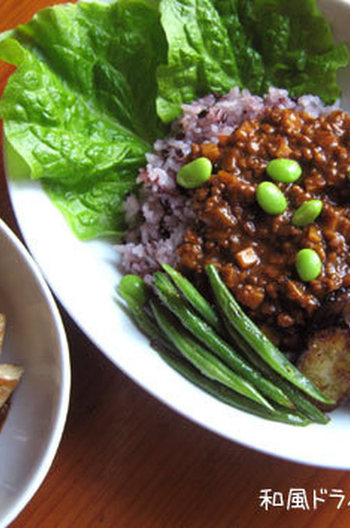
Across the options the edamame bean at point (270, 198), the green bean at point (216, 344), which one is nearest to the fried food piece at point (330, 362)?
the green bean at point (216, 344)

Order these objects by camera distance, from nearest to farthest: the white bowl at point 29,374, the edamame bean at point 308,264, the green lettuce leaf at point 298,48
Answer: the white bowl at point 29,374 < the edamame bean at point 308,264 < the green lettuce leaf at point 298,48

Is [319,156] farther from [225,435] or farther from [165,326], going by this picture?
[225,435]

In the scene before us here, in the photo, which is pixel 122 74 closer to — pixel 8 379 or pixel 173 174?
pixel 173 174

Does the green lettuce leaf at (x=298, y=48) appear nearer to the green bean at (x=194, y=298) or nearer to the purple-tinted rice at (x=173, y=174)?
the purple-tinted rice at (x=173, y=174)

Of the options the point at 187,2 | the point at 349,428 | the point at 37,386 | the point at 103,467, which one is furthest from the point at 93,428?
the point at 187,2

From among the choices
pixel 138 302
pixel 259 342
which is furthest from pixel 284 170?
pixel 138 302

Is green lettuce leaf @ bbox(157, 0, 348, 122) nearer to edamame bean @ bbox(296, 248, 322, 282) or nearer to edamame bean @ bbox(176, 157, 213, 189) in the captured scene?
edamame bean @ bbox(176, 157, 213, 189)
